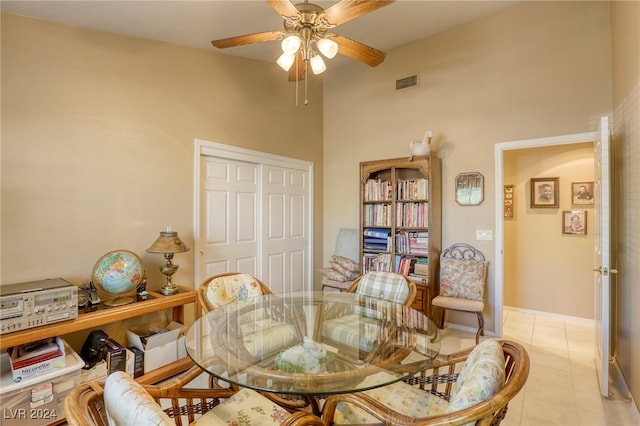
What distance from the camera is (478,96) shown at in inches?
142

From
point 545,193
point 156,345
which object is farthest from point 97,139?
point 545,193

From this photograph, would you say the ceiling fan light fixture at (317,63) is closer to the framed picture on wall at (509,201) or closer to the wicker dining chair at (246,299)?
the wicker dining chair at (246,299)

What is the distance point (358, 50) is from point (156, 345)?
2.80 meters

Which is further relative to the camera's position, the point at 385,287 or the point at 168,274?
the point at 168,274

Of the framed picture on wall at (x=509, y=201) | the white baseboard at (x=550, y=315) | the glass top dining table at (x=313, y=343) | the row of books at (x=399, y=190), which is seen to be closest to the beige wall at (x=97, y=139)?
the glass top dining table at (x=313, y=343)

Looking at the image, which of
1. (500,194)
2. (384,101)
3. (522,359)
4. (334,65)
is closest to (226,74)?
(334,65)

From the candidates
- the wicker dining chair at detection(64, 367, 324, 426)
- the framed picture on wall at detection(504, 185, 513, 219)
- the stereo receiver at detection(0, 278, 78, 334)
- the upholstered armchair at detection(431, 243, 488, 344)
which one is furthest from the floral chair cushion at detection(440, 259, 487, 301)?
the stereo receiver at detection(0, 278, 78, 334)

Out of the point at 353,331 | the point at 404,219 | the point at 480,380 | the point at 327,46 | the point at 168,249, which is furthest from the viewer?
the point at 404,219

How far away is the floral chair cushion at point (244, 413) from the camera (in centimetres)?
130

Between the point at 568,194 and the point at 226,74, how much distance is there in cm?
452

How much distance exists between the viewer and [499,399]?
3.10 feet

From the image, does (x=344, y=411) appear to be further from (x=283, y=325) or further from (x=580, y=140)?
(x=580, y=140)

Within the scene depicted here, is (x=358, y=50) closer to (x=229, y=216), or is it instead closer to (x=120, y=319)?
(x=229, y=216)

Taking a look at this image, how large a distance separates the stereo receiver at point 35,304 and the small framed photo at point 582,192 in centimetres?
533
